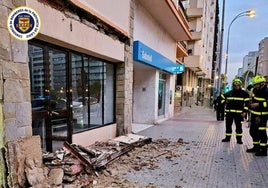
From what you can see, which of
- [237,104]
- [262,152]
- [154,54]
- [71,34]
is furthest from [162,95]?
[71,34]

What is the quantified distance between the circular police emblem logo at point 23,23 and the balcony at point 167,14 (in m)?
5.88

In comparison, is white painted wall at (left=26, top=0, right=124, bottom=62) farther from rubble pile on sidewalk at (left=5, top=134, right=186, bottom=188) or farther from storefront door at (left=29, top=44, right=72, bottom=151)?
rubble pile on sidewalk at (left=5, top=134, right=186, bottom=188)

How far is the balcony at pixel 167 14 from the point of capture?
29.1 ft

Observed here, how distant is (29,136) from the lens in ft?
12.0

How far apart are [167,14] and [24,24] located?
760 cm

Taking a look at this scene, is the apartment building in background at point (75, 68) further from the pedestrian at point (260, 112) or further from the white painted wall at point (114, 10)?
the pedestrian at point (260, 112)

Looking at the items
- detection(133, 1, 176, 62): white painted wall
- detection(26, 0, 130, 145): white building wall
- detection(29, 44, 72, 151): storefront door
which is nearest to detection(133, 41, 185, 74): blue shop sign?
detection(133, 1, 176, 62): white painted wall

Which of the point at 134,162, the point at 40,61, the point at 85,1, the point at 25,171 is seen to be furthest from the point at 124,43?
the point at 25,171

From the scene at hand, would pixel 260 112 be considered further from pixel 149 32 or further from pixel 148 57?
pixel 149 32

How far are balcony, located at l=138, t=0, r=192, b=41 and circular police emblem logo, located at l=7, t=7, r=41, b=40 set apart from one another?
588 cm

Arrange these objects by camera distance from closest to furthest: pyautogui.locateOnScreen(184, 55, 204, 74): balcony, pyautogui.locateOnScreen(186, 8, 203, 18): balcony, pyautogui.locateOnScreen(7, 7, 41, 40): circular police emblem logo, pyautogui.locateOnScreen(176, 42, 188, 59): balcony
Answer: pyautogui.locateOnScreen(7, 7, 41, 40): circular police emblem logo → pyautogui.locateOnScreen(176, 42, 188, 59): balcony → pyautogui.locateOnScreen(184, 55, 204, 74): balcony → pyautogui.locateOnScreen(186, 8, 203, 18): balcony

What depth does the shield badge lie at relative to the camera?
344 centimetres

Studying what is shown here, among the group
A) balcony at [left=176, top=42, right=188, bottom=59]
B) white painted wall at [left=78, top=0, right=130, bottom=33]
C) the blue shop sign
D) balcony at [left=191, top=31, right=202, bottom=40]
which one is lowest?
the blue shop sign

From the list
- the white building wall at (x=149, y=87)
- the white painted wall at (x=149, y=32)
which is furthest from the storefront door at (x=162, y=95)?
the white building wall at (x=149, y=87)
